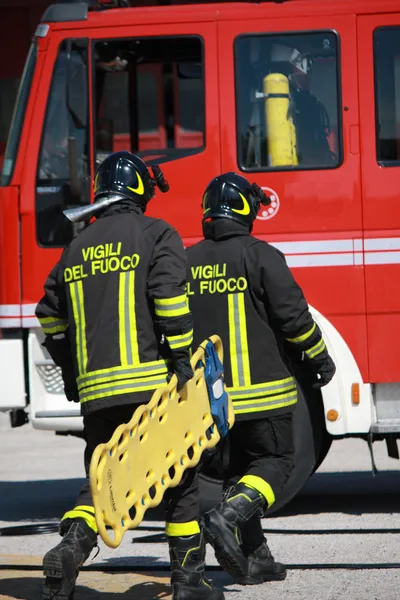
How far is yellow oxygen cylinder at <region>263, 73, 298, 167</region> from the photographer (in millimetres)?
7430

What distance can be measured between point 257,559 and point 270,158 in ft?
8.65

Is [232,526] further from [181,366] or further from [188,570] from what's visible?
[181,366]

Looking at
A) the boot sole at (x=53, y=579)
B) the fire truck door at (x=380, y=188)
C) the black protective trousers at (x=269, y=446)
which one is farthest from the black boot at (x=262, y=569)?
the fire truck door at (x=380, y=188)

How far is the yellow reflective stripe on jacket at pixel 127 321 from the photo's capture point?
5203mm

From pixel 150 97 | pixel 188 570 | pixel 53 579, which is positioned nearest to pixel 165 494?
pixel 188 570

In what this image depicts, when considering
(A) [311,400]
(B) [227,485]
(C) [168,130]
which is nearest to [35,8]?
(C) [168,130]

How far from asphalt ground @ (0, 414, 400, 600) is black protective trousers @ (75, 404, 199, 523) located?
0.52 m

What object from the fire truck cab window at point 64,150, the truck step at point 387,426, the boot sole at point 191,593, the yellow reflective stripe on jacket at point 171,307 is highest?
the fire truck cab window at point 64,150

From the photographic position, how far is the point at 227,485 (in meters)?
6.17

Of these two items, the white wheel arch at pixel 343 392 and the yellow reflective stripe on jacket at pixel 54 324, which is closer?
the yellow reflective stripe on jacket at pixel 54 324

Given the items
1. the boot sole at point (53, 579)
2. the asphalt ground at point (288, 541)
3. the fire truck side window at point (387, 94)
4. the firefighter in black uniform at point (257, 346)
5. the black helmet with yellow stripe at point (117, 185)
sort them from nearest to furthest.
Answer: the boot sole at point (53, 579) < the black helmet with yellow stripe at point (117, 185) < the asphalt ground at point (288, 541) < the firefighter in black uniform at point (257, 346) < the fire truck side window at point (387, 94)

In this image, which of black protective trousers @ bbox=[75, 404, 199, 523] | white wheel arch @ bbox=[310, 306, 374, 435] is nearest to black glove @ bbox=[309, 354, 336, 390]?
black protective trousers @ bbox=[75, 404, 199, 523]

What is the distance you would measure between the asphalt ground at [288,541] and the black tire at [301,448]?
0.30m

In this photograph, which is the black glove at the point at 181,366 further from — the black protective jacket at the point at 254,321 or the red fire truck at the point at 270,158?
the red fire truck at the point at 270,158
